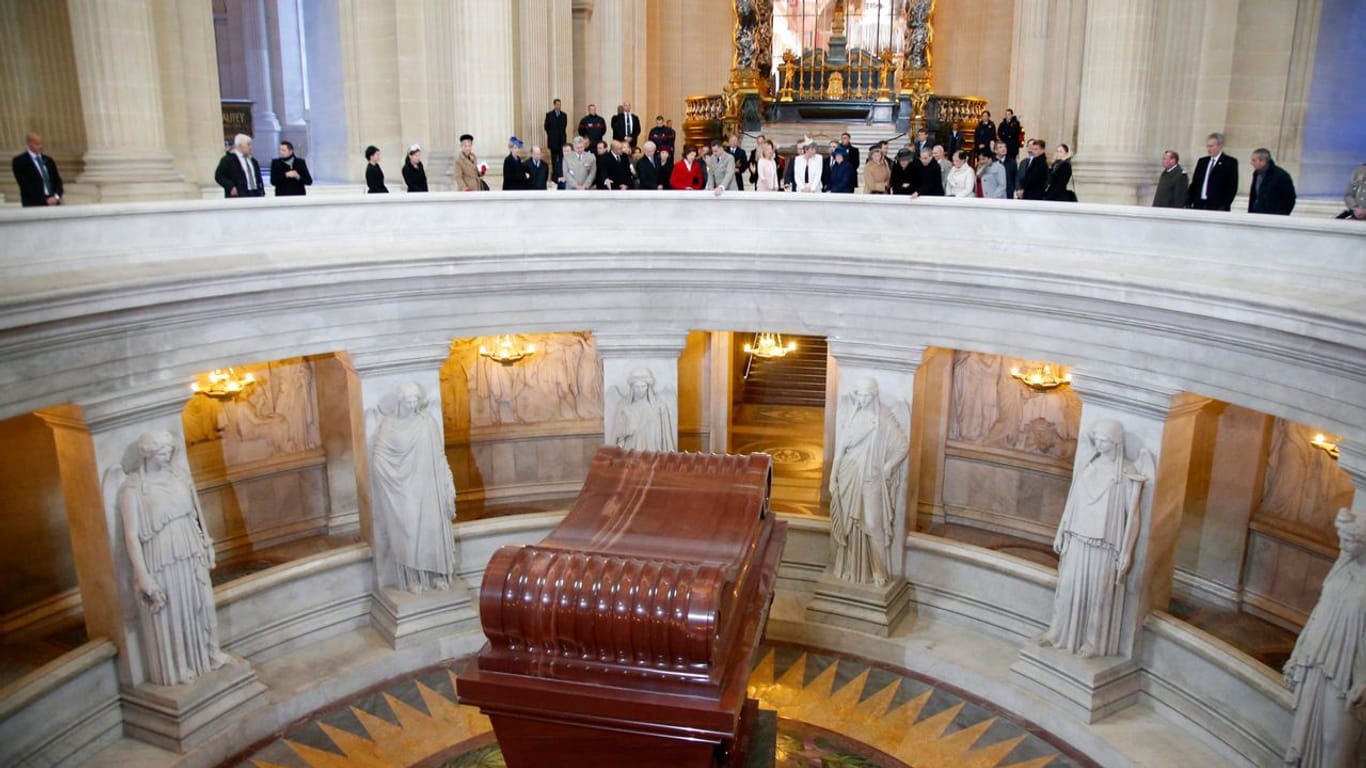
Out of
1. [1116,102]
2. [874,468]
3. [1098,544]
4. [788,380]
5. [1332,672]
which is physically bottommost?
[1332,672]

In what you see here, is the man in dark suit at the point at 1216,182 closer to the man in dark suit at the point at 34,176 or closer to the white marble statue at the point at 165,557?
the white marble statue at the point at 165,557

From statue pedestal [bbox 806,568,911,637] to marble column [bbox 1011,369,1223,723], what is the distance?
1.23 metres

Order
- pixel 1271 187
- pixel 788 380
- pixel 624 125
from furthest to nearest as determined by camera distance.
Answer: pixel 788 380, pixel 624 125, pixel 1271 187

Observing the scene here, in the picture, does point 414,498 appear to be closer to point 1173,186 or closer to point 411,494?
point 411,494

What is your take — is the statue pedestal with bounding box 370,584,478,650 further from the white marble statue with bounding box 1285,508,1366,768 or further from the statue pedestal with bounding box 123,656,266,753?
the white marble statue with bounding box 1285,508,1366,768

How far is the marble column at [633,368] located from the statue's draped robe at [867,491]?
5.31 ft

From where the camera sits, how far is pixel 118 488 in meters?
7.64

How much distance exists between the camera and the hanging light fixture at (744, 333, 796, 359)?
46.5 ft

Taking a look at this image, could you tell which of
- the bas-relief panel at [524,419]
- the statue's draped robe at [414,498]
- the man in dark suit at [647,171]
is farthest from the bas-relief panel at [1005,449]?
the statue's draped robe at [414,498]

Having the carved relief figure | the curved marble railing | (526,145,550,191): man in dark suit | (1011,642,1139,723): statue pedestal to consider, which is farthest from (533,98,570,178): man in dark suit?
the carved relief figure

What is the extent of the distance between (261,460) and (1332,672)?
362 inches

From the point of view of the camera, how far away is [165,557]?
25.5ft

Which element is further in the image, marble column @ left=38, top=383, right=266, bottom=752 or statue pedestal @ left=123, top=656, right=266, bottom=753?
statue pedestal @ left=123, top=656, right=266, bottom=753

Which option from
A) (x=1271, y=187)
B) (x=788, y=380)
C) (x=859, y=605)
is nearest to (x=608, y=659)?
(x=859, y=605)
